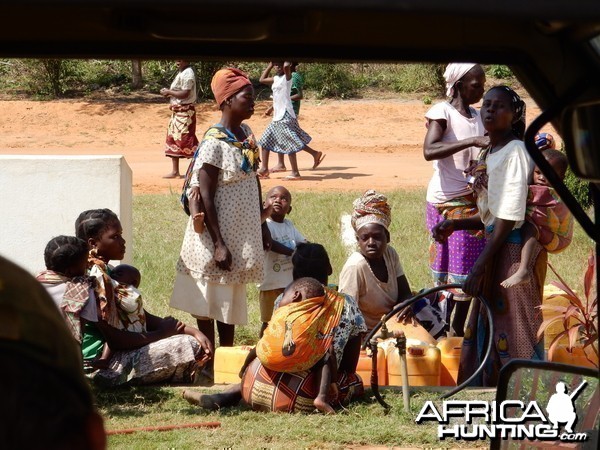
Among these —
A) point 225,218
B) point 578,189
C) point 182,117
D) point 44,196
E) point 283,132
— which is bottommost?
point 225,218

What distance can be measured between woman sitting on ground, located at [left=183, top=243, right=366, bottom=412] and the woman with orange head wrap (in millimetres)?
812

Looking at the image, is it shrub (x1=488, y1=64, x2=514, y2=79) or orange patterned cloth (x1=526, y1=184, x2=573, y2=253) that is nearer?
orange patterned cloth (x1=526, y1=184, x2=573, y2=253)

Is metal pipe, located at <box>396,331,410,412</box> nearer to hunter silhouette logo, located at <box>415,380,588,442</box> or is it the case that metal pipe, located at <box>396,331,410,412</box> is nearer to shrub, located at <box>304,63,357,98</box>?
hunter silhouette logo, located at <box>415,380,588,442</box>

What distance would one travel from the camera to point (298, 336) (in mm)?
5285

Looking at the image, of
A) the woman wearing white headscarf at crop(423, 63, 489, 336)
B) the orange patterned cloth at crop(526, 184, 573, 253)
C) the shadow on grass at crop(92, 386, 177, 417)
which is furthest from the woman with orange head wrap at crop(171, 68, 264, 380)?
the orange patterned cloth at crop(526, 184, 573, 253)

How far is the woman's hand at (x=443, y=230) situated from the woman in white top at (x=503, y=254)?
235mm

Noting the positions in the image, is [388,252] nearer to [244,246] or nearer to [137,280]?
[244,246]

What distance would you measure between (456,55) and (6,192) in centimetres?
594

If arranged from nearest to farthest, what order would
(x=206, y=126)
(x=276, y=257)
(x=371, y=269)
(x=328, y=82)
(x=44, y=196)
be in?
(x=371, y=269) → (x=276, y=257) → (x=44, y=196) → (x=206, y=126) → (x=328, y=82)

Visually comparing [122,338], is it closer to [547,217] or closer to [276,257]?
[276,257]

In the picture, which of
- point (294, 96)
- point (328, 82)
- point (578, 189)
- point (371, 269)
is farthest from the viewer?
point (328, 82)

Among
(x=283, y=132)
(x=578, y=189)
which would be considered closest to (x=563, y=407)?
(x=578, y=189)

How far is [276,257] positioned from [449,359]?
4.59 feet

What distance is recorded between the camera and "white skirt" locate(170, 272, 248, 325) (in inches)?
251
